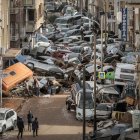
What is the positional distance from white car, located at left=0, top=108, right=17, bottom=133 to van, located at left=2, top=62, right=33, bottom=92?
10106 millimetres

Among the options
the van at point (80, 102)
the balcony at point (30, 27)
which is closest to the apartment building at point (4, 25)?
the van at point (80, 102)

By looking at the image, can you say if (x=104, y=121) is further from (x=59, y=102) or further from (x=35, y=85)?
(x=35, y=85)

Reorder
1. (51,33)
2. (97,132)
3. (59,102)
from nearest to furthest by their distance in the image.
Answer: (97,132)
(59,102)
(51,33)

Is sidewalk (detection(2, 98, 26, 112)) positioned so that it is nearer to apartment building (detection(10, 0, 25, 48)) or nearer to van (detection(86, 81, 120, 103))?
van (detection(86, 81, 120, 103))

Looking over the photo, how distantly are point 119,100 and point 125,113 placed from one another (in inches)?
216

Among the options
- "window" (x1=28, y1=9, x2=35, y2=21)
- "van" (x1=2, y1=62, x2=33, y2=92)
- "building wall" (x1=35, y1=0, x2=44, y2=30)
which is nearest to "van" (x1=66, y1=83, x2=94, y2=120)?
"van" (x1=2, y1=62, x2=33, y2=92)

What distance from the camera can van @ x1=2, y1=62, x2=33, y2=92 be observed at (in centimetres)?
4460

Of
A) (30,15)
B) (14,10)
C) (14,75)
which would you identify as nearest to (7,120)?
(14,75)

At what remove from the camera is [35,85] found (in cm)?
4531

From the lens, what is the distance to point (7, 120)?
3328 cm

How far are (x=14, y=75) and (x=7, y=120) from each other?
13242 mm

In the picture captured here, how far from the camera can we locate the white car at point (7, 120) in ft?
107

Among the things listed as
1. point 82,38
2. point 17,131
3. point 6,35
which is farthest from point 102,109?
point 82,38

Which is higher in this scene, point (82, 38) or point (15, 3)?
point (15, 3)
